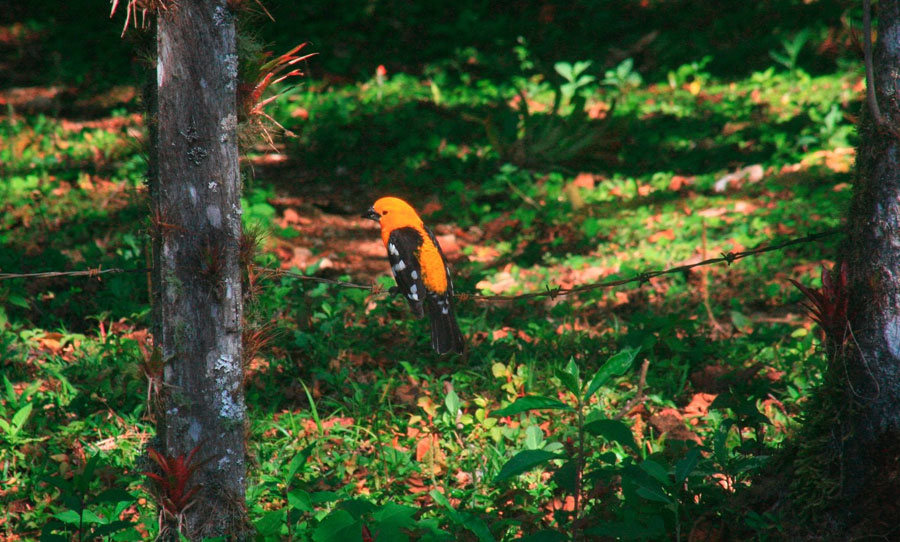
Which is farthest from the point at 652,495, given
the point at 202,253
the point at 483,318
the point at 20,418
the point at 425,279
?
the point at 20,418

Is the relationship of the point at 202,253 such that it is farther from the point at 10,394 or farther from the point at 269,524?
the point at 10,394

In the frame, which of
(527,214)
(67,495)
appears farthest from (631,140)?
(67,495)

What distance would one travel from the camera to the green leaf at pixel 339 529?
2383mm

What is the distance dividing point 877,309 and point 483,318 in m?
3.07

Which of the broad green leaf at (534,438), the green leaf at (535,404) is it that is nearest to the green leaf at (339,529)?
the green leaf at (535,404)

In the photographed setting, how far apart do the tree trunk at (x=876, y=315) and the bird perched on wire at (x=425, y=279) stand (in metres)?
2.41

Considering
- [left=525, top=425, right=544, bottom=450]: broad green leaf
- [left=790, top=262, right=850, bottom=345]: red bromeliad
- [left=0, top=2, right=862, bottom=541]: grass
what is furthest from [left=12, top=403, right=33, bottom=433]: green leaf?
[left=790, top=262, right=850, bottom=345]: red bromeliad

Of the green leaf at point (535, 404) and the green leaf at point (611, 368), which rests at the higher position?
the green leaf at point (611, 368)

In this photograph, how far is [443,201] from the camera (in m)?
8.07

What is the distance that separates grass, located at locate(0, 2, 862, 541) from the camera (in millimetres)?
2934

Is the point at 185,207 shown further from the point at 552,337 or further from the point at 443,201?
the point at 443,201

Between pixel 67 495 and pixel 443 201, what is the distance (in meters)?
5.79

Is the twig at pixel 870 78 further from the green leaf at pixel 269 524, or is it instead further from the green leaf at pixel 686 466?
Answer: the green leaf at pixel 269 524

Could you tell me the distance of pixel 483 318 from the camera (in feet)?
17.5
